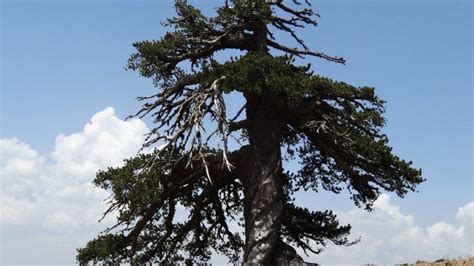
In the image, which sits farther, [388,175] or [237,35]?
[237,35]

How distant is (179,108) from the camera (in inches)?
788

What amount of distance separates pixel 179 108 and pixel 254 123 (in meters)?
2.54

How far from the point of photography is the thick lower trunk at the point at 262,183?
60.7ft

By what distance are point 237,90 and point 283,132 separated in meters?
3.92

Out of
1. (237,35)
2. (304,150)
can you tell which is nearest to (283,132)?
(304,150)

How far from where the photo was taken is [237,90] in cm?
1816

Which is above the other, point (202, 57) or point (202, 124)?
point (202, 57)

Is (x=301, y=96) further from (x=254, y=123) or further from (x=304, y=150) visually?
(x=304, y=150)

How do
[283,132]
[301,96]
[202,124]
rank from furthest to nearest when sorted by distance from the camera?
[283,132]
[202,124]
[301,96]

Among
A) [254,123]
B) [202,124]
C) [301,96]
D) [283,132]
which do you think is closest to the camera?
[301,96]

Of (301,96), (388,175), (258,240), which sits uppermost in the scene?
(301,96)

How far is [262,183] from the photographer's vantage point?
62.3ft

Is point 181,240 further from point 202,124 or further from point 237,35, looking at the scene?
point 237,35

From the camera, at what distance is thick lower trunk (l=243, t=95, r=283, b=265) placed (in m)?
18.5
